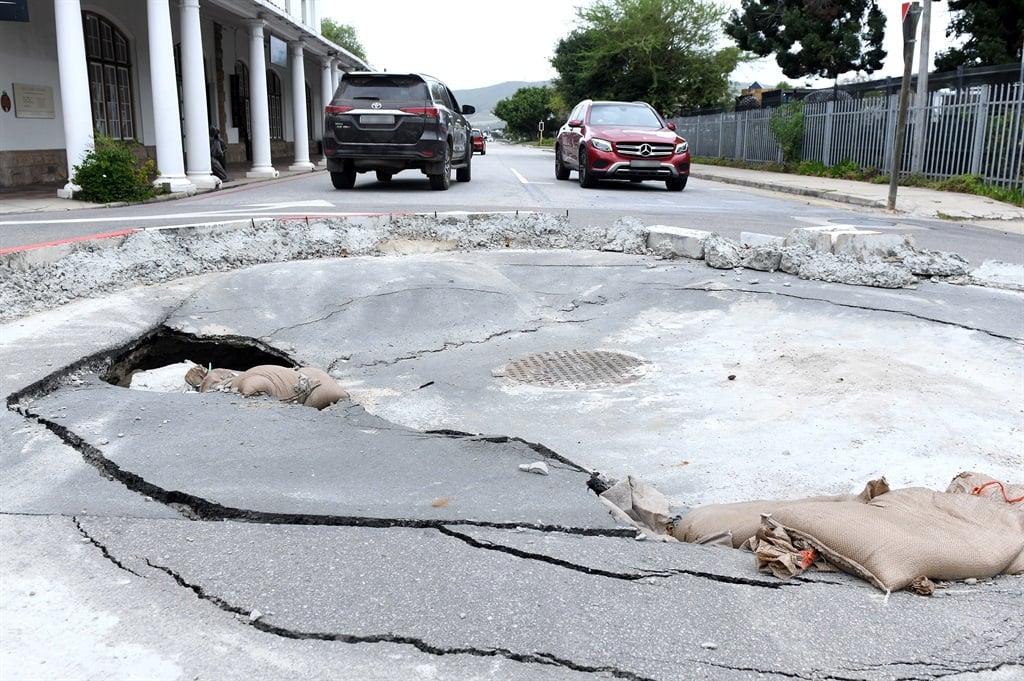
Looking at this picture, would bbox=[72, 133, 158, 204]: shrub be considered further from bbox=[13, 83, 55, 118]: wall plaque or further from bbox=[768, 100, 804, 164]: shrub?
bbox=[768, 100, 804, 164]: shrub

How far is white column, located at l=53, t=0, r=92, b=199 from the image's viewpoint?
501 inches

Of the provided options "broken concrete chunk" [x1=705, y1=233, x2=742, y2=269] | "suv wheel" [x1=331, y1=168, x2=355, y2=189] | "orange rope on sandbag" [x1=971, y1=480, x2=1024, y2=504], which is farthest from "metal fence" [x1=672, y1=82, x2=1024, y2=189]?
"orange rope on sandbag" [x1=971, y1=480, x2=1024, y2=504]

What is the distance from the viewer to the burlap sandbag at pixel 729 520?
9.52 ft

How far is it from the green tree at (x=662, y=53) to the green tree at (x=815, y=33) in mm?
8177

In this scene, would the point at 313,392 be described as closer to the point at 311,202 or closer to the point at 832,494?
the point at 832,494

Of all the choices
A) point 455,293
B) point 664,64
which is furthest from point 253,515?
point 664,64

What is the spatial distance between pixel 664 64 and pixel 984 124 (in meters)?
28.2

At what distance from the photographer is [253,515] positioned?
287 cm

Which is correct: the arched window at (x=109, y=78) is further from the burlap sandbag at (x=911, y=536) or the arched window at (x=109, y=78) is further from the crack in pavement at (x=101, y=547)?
the burlap sandbag at (x=911, y=536)

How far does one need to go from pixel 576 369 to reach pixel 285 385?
184 centimetres

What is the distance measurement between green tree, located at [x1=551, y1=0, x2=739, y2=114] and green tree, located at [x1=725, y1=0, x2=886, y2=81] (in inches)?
322

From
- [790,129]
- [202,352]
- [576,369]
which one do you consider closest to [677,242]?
[576,369]

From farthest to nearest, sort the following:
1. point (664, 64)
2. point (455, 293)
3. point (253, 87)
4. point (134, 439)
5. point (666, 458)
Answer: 1. point (664, 64)
2. point (253, 87)
3. point (455, 293)
4. point (666, 458)
5. point (134, 439)

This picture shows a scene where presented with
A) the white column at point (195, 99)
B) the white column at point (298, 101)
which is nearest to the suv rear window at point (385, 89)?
the white column at point (195, 99)
